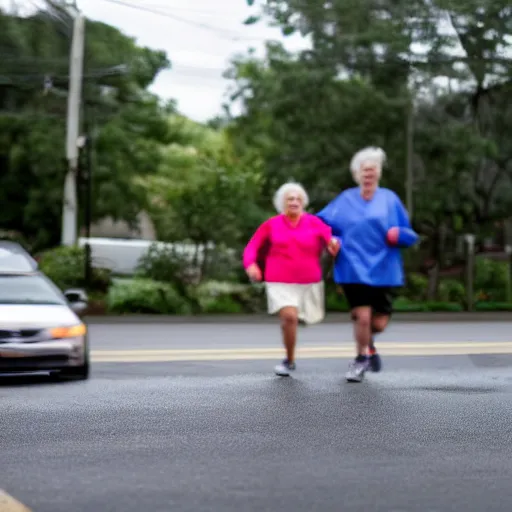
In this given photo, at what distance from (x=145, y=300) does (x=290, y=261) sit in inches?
564

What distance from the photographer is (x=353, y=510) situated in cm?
528

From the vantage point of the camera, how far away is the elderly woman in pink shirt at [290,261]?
10.9 metres

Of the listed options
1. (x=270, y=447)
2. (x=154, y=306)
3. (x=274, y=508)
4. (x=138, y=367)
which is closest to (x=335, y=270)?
(x=138, y=367)

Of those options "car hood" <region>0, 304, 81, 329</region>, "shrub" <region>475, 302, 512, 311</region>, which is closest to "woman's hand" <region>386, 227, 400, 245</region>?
"car hood" <region>0, 304, 81, 329</region>

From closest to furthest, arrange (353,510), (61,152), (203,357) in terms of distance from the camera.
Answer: (353,510) < (203,357) < (61,152)

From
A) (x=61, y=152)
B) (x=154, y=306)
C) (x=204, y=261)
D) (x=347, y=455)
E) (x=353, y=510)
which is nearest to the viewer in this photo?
(x=353, y=510)

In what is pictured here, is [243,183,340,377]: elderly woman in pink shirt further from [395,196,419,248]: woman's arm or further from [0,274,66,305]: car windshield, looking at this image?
[0,274,66,305]: car windshield

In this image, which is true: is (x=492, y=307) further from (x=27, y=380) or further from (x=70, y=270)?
(x=27, y=380)

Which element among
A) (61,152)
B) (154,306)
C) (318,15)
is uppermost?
(318,15)

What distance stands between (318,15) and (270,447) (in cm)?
2214

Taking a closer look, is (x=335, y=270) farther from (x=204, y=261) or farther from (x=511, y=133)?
(x=511, y=133)

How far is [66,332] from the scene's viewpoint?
11.0m

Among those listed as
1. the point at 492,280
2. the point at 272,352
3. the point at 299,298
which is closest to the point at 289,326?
the point at 299,298

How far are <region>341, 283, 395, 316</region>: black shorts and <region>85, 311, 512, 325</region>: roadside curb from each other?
12.1m
